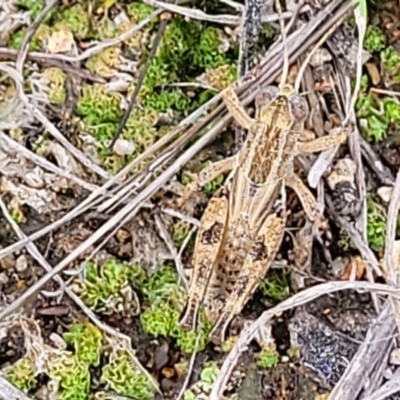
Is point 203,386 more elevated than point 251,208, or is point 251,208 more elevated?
point 251,208

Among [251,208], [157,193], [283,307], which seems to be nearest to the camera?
[283,307]

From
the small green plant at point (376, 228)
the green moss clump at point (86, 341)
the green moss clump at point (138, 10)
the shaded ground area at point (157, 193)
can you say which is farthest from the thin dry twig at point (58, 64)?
the small green plant at point (376, 228)

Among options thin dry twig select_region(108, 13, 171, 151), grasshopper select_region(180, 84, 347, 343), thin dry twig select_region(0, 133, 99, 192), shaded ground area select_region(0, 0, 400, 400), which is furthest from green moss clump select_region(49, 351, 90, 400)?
thin dry twig select_region(108, 13, 171, 151)

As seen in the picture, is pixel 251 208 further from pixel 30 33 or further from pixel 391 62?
pixel 30 33

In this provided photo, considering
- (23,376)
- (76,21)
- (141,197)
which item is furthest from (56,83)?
(23,376)

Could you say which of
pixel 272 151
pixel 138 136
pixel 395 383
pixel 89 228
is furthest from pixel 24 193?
pixel 395 383

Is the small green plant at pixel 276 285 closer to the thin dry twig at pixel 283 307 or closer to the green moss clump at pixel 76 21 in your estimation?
the thin dry twig at pixel 283 307
